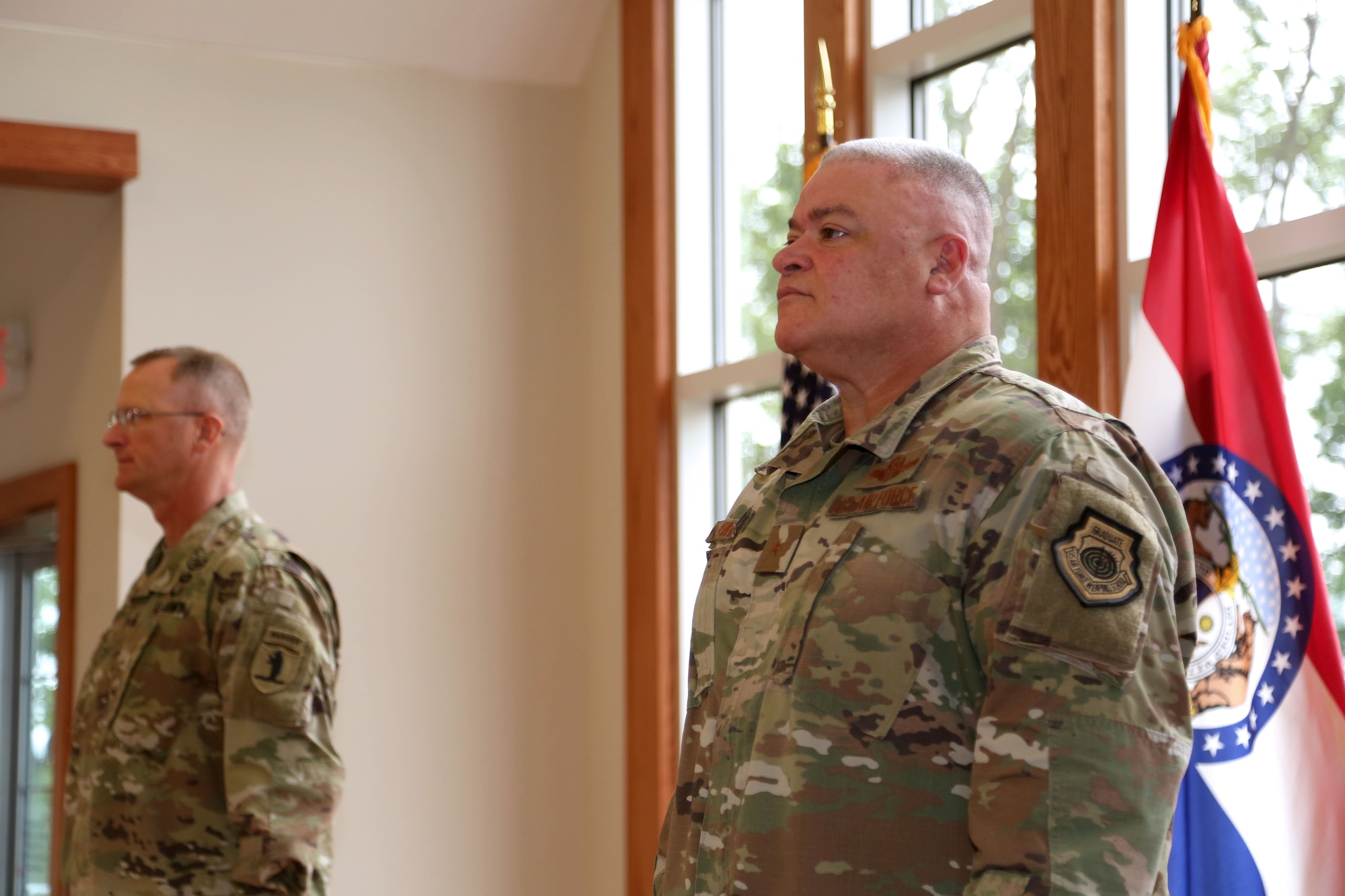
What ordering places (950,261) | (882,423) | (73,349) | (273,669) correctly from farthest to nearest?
(73,349)
(273,669)
(950,261)
(882,423)

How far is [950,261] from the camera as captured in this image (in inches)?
63.9

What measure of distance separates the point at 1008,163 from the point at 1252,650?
140cm

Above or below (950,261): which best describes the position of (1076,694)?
below

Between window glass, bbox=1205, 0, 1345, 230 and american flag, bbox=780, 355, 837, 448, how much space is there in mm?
917

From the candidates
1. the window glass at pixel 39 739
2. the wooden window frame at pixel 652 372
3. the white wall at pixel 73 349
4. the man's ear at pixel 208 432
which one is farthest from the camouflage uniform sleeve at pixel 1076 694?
the window glass at pixel 39 739

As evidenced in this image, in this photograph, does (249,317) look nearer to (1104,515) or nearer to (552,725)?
(552,725)

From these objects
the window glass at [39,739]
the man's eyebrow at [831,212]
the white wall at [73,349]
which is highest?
the white wall at [73,349]

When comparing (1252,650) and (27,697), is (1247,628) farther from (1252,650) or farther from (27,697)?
(27,697)

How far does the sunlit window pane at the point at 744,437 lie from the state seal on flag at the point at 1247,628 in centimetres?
172

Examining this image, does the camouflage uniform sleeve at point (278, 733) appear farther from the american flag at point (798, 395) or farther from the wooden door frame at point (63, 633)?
the wooden door frame at point (63, 633)

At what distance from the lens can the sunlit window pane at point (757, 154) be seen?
12.6 feet

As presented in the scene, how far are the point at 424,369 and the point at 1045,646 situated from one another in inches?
128

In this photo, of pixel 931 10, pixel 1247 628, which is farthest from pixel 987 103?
pixel 1247 628

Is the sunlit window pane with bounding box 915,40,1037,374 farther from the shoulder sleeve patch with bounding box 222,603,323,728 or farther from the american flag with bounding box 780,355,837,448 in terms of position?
the shoulder sleeve patch with bounding box 222,603,323,728
